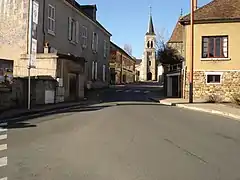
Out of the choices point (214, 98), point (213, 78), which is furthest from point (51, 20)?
point (214, 98)

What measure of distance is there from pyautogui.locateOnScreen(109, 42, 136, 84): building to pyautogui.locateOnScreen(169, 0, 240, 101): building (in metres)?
33.6

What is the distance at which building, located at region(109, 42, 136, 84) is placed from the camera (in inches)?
2697

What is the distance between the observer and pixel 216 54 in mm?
32625

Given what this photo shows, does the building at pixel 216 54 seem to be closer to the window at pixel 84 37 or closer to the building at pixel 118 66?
the window at pixel 84 37

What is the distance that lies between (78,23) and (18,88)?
18.6 meters

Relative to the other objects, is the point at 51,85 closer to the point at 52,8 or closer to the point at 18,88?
the point at 18,88

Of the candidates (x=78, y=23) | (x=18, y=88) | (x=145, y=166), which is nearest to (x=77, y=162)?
(x=145, y=166)

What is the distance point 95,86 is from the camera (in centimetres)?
4475

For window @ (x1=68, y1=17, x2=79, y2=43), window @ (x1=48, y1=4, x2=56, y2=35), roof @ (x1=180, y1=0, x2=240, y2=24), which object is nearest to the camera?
window @ (x1=48, y1=4, x2=56, y2=35)

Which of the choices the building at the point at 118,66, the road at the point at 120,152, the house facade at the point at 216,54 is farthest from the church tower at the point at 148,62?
the road at the point at 120,152

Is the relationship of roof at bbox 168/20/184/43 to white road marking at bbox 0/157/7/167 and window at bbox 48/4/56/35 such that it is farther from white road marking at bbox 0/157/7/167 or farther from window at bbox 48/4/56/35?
white road marking at bbox 0/157/7/167

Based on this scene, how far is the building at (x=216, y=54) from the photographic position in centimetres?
3228

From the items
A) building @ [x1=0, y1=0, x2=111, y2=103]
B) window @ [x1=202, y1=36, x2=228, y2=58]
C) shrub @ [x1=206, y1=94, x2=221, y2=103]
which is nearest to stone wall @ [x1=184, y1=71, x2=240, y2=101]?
shrub @ [x1=206, y1=94, x2=221, y2=103]

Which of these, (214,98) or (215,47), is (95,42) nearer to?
(215,47)
